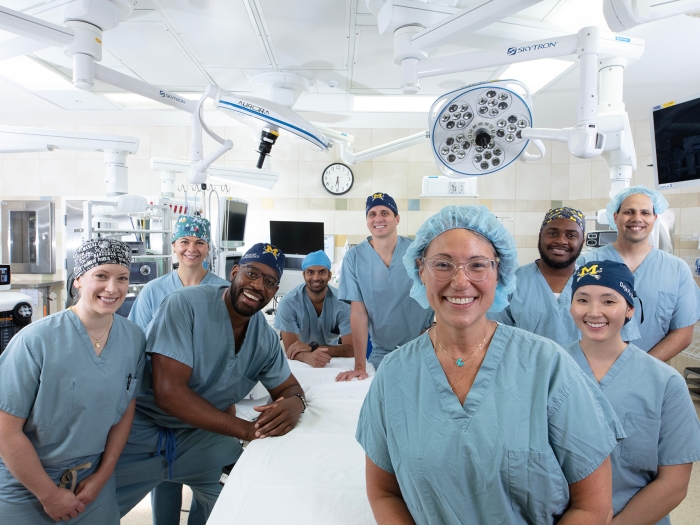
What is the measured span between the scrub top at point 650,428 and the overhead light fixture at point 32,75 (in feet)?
13.8

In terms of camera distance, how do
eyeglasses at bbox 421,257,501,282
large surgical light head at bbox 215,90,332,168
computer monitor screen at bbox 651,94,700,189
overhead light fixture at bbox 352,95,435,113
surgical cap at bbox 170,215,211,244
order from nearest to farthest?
eyeglasses at bbox 421,257,501,282
computer monitor screen at bbox 651,94,700,189
large surgical light head at bbox 215,90,332,168
surgical cap at bbox 170,215,211,244
overhead light fixture at bbox 352,95,435,113

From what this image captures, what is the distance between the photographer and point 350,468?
144 centimetres

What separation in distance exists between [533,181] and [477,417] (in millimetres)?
5347

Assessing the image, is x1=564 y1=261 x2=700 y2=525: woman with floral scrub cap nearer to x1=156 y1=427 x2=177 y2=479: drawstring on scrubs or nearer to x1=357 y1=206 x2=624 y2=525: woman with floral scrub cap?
x1=357 y1=206 x2=624 y2=525: woman with floral scrub cap

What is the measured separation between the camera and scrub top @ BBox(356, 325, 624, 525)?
0.91m

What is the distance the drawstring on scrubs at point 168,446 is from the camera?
178cm

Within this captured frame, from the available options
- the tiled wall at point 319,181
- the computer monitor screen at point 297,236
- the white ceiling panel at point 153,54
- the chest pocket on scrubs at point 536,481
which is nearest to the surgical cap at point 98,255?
the chest pocket on scrubs at point 536,481

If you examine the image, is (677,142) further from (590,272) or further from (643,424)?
(643,424)

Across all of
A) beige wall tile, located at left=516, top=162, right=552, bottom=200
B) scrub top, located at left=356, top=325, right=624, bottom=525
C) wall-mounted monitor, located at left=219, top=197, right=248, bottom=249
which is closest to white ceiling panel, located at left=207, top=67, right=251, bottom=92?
wall-mounted monitor, located at left=219, top=197, right=248, bottom=249

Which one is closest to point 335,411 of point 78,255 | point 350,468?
point 350,468

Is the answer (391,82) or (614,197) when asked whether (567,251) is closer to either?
(614,197)

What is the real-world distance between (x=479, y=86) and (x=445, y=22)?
478mm

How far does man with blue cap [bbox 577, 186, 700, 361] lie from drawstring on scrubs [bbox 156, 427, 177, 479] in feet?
5.92

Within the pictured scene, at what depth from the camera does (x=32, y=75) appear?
3.92 m
